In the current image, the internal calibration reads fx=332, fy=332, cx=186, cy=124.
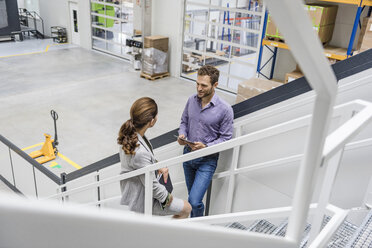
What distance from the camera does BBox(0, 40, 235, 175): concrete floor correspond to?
26.7 ft

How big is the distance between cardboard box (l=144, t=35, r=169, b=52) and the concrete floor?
3.89ft

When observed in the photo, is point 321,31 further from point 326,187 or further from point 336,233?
point 326,187

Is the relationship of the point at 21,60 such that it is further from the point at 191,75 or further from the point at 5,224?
the point at 5,224

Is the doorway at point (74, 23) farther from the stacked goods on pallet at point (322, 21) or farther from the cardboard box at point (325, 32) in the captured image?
the cardboard box at point (325, 32)

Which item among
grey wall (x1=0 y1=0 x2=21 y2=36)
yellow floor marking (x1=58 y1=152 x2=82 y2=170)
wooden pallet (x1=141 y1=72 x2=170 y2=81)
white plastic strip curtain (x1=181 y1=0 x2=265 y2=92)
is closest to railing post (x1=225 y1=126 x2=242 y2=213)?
yellow floor marking (x1=58 y1=152 x2=82 y2=170)

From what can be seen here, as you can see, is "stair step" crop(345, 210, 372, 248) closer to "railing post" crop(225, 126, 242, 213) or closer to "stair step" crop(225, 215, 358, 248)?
"stair step" crop(225, 215, 358, 248)

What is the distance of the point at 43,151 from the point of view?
7391 mm

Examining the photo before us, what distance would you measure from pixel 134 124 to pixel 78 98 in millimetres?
8625

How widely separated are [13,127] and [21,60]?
672 centimetres

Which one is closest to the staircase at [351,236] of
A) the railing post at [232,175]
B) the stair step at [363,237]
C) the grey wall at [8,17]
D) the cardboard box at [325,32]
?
the stair step at [363,237]

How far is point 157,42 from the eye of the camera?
39.0ft

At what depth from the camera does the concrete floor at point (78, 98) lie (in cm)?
812

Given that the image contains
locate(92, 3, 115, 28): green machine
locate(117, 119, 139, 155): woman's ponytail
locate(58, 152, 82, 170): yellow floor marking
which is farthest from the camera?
locate(92, 3, 115, 28): green machine

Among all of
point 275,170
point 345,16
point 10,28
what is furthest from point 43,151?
point 10,28
